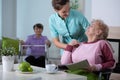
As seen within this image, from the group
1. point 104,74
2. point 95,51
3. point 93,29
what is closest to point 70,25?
point 93,29

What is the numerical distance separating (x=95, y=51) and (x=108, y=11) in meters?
1.93

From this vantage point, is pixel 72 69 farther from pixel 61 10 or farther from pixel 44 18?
pixel 44 18

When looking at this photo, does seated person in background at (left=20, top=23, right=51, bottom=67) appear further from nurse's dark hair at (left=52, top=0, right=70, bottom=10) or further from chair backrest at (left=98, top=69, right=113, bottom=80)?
chair backrest at (left=98, top=69, right=113, bottom=80)

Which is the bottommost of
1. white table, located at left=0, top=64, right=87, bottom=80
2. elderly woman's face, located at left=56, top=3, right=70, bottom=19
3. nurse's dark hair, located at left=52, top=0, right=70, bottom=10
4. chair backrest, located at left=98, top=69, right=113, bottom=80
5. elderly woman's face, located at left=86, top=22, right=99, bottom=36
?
chair backrest, located at left=98, top=69, right=113, bottom=80

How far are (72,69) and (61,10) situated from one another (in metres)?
0.76

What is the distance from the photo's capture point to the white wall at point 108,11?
4227 millimetres

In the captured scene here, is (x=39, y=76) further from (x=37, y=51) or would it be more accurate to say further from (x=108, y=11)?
(x=37, y=51)

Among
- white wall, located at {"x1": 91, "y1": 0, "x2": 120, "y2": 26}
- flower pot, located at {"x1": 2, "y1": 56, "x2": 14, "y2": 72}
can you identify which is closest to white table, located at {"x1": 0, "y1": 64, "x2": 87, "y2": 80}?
flower pot, located at {"x1": 2, "y1": 56, "x2": 14, "y2": 72}

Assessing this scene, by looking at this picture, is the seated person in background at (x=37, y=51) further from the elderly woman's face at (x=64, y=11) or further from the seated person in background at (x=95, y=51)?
the seated person in background at (x=95, y=51)

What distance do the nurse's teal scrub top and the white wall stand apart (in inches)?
55.7

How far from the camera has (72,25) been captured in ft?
9.70

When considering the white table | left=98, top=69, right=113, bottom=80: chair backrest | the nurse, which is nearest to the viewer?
the white table

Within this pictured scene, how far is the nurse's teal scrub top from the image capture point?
2933mm

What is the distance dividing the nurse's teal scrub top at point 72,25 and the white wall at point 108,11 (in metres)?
1.41
